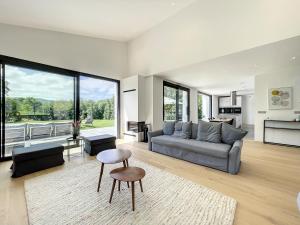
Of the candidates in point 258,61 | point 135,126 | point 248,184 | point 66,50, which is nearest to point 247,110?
point 258,61

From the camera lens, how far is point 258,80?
5555 mm

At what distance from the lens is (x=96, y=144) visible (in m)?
4.04

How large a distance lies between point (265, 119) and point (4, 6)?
787 centimetres

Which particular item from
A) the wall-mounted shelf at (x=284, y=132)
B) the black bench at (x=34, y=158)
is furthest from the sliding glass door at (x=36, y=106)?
the wall-mounted shelf at (x=284, y=132)

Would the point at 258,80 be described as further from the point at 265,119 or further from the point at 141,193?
the point at 141,193

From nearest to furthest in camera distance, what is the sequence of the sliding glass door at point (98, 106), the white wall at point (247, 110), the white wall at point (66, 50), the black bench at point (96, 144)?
the white wall at point (66, 50), the black bench at point (96, 144), the sliding glass door at point (98, 106), the white wall at point (247, 110)

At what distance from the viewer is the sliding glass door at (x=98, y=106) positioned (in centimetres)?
522

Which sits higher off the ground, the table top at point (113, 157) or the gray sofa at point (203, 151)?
the table top at point (113, 157)

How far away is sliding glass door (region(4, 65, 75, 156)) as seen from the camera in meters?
3.69

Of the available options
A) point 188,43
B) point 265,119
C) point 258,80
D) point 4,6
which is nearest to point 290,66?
point 258,80

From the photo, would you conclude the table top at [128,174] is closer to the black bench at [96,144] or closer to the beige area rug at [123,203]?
the beige area rug at [123,203]

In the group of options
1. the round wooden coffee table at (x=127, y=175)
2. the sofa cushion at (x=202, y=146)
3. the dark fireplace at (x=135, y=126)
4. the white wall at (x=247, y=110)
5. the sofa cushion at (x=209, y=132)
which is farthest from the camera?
the white wall at (x=247, y=110)

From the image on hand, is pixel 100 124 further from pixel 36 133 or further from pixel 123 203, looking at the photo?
pixel 123 203

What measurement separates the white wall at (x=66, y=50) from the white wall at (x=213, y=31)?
1124 mm
